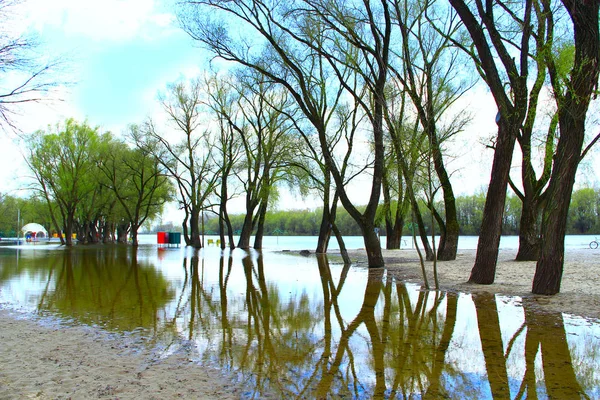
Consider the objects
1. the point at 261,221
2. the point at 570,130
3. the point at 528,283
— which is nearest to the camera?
the point at 570,130

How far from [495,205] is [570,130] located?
267cm

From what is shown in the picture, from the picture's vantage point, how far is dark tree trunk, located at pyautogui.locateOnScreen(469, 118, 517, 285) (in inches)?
441

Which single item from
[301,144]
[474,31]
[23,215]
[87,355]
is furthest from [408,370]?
[23,215]

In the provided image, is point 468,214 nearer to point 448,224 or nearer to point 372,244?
Result: point 448,224

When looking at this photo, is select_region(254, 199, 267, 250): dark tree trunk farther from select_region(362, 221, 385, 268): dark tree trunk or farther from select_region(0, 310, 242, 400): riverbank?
select_region(0, 310, 242, 400): riverbank

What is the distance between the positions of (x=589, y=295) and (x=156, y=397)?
9.15m

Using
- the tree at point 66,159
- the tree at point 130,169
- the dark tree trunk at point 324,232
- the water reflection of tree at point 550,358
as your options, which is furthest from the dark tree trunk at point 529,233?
the tree at point 66,159

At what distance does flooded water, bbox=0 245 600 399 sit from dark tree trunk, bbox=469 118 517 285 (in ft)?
5.47

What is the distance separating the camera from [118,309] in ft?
28.7

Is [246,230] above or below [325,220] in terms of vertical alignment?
below

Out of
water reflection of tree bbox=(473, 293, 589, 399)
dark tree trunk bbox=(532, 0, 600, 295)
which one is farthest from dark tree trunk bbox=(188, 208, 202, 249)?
water reflection of tree bbox=(473, 293, 589, 399)

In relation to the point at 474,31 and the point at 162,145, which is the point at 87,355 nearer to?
the point at 474,31

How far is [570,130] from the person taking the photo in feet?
30.5

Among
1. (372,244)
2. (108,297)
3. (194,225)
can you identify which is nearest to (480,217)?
(194,225)
